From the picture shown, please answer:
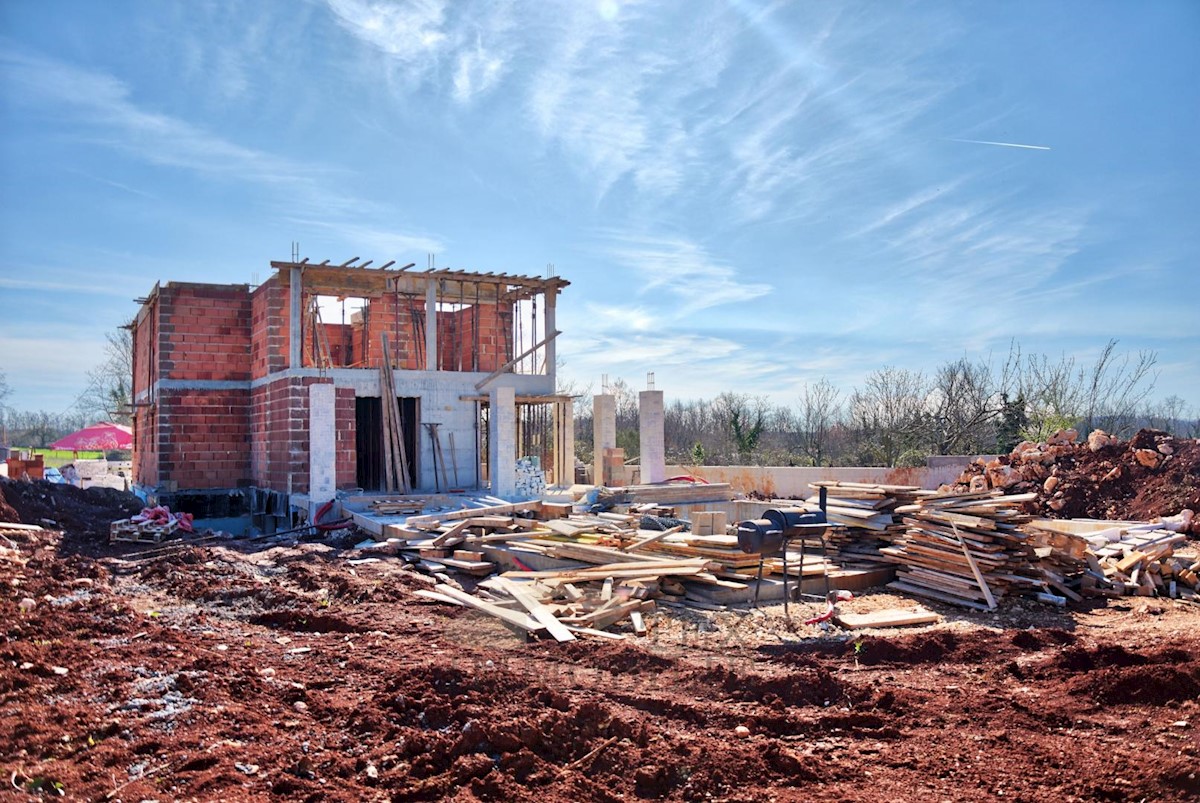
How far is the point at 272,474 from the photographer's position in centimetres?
1925

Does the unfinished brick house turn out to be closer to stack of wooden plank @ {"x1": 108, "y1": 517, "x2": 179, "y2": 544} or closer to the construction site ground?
stack of wooden plank @ {"x1": 108, "y1": 517, "x2": 179, "y2": 544}

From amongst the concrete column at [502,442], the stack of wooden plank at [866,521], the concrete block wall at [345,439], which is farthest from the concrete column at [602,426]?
the stack of wooden plank at [866,521]

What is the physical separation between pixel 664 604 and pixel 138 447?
22439 millimetres

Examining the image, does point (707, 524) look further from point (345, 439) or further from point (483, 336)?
point (483, 336)

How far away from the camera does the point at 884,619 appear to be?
8.80 m

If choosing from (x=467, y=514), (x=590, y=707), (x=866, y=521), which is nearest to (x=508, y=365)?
(x=467, y=514)

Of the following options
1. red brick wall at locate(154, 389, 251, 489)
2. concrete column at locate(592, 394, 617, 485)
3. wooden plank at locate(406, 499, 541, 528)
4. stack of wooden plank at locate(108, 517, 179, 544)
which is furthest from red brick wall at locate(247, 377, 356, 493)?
concrete column at locate(592, 394, 617, 485)

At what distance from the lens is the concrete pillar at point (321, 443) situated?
16.8m

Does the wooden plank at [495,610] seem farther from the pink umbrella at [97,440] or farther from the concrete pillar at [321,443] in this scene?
the pink umbrella at [97,440]

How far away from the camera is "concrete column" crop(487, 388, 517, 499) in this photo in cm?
1806

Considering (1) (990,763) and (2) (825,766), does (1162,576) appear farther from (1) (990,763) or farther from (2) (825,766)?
(2) (825,766)

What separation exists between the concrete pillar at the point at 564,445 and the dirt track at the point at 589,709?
12.1 meters

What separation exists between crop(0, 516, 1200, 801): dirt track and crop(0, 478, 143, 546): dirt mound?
886 centimetres

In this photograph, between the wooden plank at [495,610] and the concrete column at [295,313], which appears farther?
the concrete column at [295,313]
